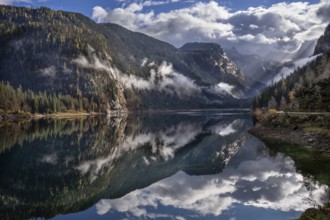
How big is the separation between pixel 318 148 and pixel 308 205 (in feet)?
105

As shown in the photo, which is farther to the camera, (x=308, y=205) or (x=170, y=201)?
(x=170, y=201)

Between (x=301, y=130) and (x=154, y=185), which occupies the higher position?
(x=301, y=130)

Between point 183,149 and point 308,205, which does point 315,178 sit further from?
point 183,149

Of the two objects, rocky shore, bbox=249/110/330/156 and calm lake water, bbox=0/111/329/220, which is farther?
rocky shore, bbox=249/110/330/156

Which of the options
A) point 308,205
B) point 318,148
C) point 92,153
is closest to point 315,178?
point 308,205

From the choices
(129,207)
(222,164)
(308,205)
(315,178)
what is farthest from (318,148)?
(129,207)

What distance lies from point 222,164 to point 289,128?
3602 centimetres

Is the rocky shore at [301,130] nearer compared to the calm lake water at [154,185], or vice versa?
the calm lake water at [154,185]

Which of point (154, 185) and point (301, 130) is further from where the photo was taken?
point (301, 130)

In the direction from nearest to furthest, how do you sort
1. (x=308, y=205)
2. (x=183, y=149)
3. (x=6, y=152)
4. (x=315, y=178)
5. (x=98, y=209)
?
(x=308, y=205), (x=98, y=209), (x=315, y=178), (x=6, y=152), (x=183, y=149)

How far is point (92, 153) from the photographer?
7875 centimetres

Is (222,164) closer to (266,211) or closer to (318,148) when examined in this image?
(318,148)

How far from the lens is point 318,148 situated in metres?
61.6

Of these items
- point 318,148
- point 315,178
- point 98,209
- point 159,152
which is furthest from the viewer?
point 159,152
